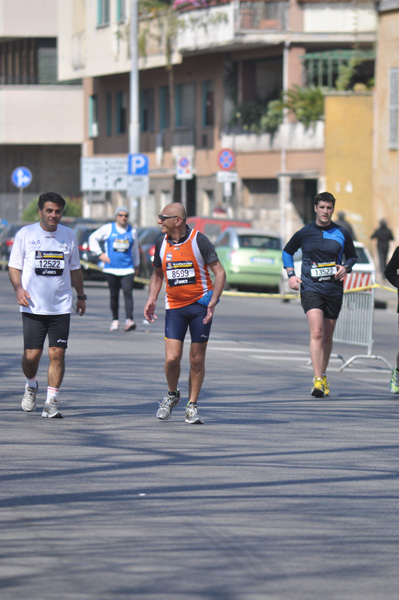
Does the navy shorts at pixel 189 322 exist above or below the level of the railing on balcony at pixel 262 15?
below

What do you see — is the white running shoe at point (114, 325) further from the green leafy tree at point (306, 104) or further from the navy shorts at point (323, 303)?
the green leafy tree at point (306, 104)

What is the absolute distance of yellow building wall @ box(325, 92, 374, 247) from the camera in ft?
139

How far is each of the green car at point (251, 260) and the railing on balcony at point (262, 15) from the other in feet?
52.3

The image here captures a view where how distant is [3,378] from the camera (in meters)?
14.7

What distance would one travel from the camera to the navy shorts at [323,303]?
14547 mm

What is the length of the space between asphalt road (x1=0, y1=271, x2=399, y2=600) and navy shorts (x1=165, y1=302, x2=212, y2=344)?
679 mm

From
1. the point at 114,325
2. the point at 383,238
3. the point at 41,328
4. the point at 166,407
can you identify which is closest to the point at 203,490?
the point at 166,407

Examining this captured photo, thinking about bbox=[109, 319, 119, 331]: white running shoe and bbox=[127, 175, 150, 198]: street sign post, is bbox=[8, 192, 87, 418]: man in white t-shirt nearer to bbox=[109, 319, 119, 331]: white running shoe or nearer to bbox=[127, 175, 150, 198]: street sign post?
bbox=[109, 319, 119, 331]: white running shoe

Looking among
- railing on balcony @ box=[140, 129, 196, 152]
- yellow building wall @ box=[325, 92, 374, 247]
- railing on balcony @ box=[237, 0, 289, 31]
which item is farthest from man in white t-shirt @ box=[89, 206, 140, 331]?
railing on balcony @ box=[140, 129, 196, 152]

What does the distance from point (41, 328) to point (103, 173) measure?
34.2m

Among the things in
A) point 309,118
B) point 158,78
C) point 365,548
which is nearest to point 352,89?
point 309,118

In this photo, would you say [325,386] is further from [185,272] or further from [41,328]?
[41,328]

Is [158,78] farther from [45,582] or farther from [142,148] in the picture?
[45,582]

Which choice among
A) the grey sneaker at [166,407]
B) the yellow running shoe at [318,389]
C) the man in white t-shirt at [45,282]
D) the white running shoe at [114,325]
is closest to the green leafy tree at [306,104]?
the white running shoe at [114,325]
